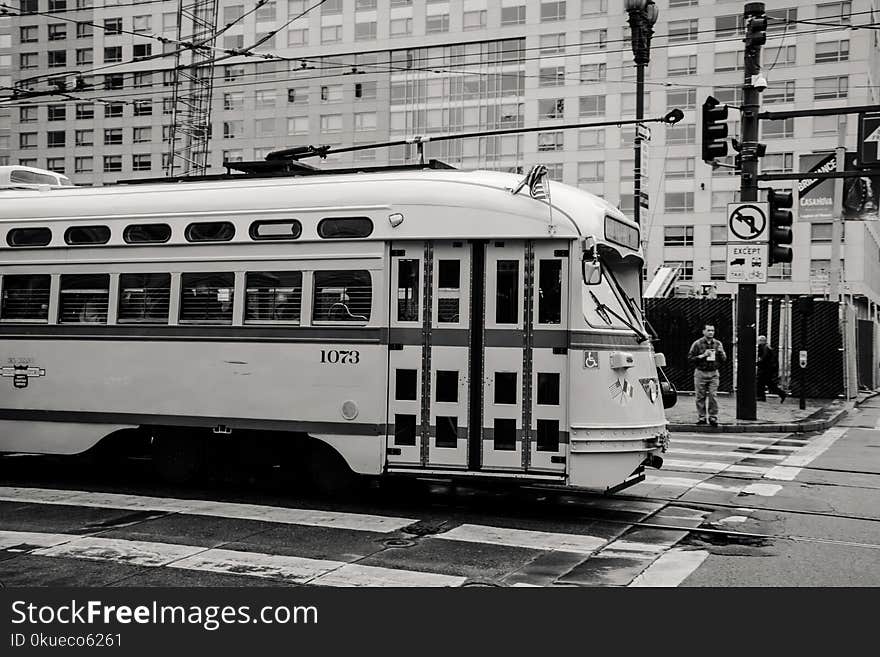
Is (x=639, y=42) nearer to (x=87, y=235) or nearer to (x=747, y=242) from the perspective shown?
(x=747, y=242)

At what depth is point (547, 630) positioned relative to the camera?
576 cm

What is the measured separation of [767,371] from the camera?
25219 millimetres

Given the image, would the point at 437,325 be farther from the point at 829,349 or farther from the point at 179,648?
the point at 829,349

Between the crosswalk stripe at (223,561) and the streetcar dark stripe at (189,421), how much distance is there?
2.08 m

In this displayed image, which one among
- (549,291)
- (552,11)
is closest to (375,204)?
(549,291)

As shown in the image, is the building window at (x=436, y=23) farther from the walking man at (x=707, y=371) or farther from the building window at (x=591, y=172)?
the walking man at (x=707, y=371)

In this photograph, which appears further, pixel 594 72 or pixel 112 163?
pixel 112 163

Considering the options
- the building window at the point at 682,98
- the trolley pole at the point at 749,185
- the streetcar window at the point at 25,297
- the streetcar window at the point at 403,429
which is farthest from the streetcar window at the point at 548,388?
the building window at the point at 682,98

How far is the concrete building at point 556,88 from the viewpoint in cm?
6375

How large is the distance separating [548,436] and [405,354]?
150 cm

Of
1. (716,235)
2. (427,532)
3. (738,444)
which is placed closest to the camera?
(427,532)

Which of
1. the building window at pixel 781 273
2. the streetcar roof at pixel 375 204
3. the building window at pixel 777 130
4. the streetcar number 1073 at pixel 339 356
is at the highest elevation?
the building window at pixel 777 130

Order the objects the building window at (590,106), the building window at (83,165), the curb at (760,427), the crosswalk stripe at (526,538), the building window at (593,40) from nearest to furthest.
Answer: the crosswalk stripe at (526,538), the curb at (760,427), the building window at (593,40), the building window at (590,106), the building window at (83,165)

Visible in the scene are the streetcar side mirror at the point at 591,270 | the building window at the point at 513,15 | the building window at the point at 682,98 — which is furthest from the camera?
the building window at the point at 513,15
